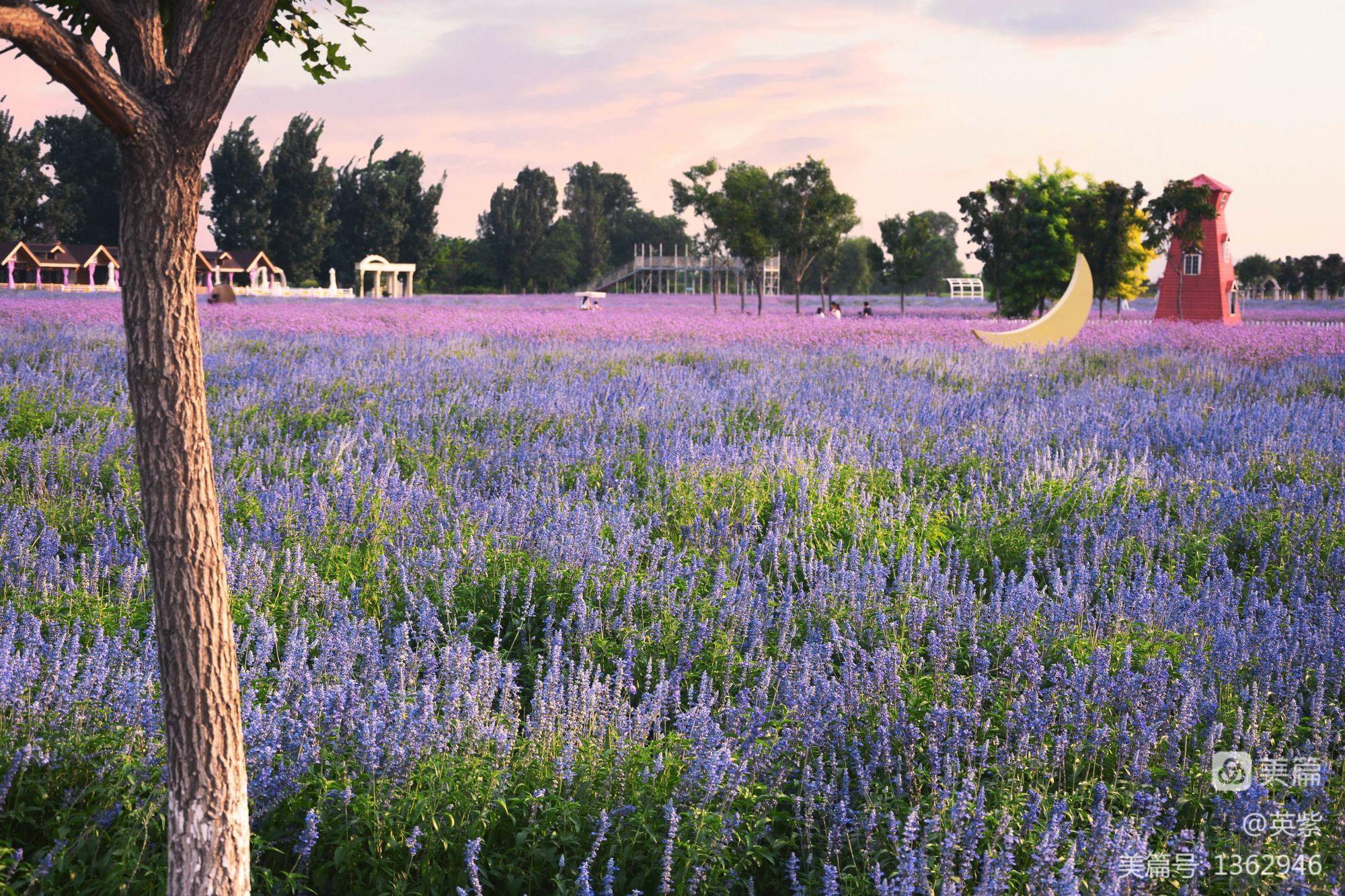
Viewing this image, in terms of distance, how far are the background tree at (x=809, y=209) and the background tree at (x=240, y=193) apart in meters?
39.7

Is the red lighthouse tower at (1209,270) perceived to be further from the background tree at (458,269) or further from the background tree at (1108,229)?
the background tree at (458,269)

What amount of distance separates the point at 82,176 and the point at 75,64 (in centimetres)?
7383

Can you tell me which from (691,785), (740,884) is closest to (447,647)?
(691,785)

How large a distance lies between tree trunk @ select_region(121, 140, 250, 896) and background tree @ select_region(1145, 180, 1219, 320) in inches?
1468

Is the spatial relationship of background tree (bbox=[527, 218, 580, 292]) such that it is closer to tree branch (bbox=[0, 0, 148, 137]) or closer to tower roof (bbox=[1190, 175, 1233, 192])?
tower roof (bbox=[1190, 175, 1233, 192])

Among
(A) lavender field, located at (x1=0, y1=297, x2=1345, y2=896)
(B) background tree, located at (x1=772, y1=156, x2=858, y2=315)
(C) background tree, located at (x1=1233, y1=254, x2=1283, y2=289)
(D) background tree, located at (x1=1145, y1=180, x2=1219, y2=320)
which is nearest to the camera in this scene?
(A) lavender field, located at (x1=0, y1=297, x2=1345, y2=896)

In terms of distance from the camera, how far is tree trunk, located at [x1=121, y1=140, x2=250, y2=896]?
209 centimetres

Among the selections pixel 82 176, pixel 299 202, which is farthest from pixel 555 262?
pixel 82 176

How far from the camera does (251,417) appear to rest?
888 centimetres

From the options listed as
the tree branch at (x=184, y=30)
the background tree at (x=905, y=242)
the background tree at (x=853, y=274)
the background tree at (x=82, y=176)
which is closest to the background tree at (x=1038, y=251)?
the background tree at (x=905, y=242)

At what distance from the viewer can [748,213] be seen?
41.7 meters

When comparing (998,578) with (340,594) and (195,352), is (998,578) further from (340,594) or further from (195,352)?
(195,352)

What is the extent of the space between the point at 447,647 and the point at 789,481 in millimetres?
3650

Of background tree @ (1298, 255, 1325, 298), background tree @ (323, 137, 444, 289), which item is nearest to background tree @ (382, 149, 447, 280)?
background tree @ (323, 137, 444, 289)
